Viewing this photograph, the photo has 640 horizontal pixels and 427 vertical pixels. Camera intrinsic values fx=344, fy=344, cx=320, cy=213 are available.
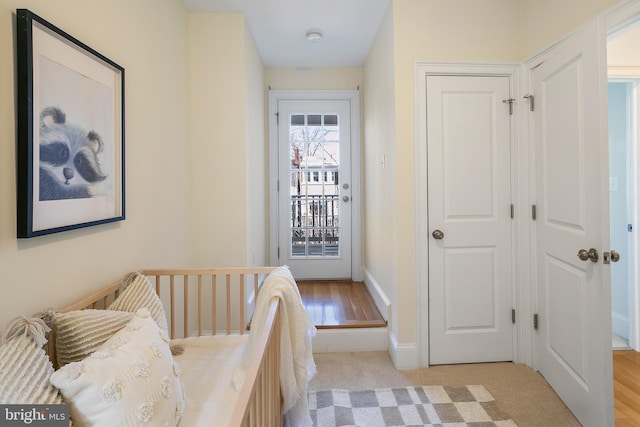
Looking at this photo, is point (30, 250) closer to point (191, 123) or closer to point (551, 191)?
point (191, 123)

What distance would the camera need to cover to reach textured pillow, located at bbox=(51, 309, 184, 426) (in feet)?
2.85

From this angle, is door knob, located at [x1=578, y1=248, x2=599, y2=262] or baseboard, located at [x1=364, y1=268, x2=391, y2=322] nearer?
door knob, located at [x1=578, y1=248, x2=599, y2=262]

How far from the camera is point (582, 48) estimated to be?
1.70 metres

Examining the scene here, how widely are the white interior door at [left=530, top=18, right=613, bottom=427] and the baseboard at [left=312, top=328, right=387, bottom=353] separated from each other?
1.01 meters

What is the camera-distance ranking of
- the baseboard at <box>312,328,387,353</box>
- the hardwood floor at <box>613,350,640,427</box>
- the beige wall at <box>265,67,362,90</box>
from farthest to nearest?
the beige wall at <box>265,67,362,90</box>, the baseboard at <box>312,328,387,353</box>, the hardwood floor at <box>613,350,640,427</box>

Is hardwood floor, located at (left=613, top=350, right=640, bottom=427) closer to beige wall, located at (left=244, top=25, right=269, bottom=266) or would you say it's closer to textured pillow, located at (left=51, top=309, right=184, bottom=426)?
textured pillow, located at (left=51, top=309, right=184, bottom=426)

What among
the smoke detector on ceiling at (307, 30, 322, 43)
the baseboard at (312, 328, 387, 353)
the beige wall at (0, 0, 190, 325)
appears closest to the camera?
the beige wall at (0, 0, 190, 325)

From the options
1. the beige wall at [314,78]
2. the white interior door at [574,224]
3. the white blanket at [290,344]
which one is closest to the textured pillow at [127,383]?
the white blanket at [290,344]

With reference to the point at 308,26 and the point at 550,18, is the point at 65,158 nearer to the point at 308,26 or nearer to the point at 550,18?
the point at 308,26

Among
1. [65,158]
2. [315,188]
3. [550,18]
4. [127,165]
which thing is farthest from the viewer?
[315,188]

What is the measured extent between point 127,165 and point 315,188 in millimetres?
2303

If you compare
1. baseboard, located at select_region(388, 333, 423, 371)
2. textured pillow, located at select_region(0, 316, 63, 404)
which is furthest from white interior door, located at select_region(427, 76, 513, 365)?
textured pillow, located at select_region(0, 316, 63, 404)

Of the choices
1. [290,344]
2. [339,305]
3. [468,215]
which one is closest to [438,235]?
[468,215]

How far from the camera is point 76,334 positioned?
1.08 metres
